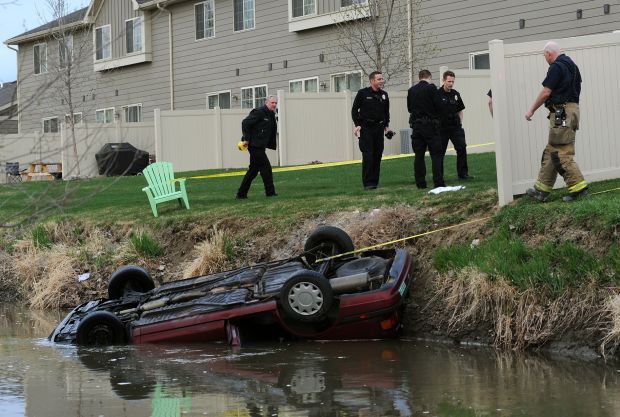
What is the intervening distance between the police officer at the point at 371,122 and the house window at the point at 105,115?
25.3 metres

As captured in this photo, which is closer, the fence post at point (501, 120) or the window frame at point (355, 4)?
the fence post at point (501, 120)

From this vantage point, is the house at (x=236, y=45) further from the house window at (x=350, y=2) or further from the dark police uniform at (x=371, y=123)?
the dark police uniform at (x=371, y=123)

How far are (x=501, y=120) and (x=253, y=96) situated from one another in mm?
21305

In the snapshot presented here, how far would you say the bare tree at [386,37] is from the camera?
2731cm

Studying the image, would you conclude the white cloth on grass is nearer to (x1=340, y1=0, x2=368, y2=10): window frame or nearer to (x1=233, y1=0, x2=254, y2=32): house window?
(x1=340, y1=0, x2=368, y2=10): window frame

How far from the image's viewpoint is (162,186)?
1772 cm

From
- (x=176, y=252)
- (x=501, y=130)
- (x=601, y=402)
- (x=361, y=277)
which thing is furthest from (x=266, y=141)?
(x=601, y=402)

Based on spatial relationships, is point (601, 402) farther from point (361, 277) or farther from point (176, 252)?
point (176, 252)

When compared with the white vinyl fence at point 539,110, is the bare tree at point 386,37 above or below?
above

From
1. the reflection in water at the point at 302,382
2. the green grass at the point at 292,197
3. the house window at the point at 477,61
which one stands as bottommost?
the reflection in water at the point at 302,382

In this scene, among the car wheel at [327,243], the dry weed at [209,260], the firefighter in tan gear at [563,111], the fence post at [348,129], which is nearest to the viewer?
the firefighter in tan gear at [563,111]

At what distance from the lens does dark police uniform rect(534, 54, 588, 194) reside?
11.6 metres

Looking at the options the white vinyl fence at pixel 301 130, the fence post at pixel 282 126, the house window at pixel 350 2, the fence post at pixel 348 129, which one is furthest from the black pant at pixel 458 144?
the house window at pixel 350 2

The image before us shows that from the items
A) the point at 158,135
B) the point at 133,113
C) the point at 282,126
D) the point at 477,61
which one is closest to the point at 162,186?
the point at 282,126
